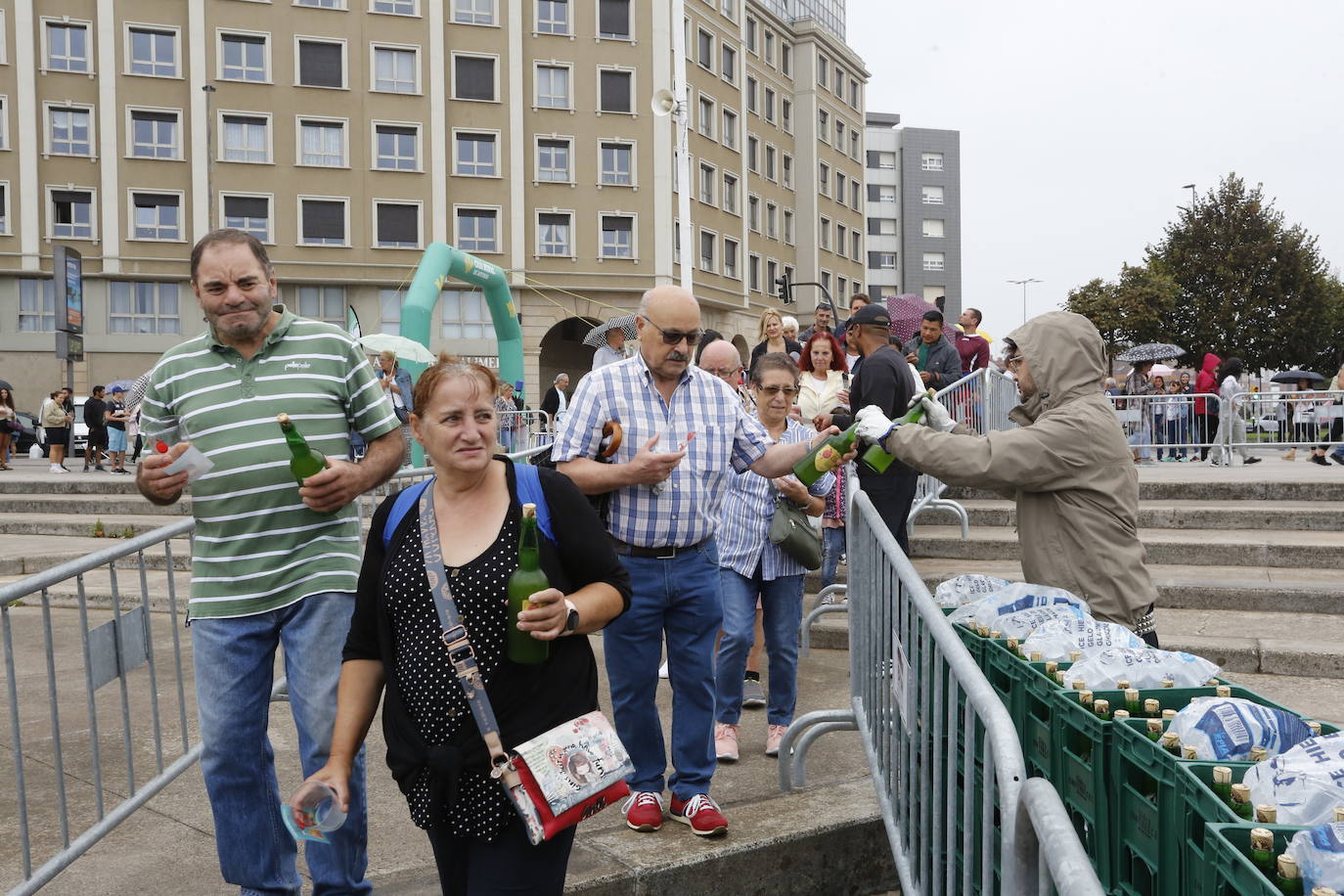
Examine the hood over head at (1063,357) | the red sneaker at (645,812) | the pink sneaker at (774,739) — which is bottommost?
the pink sneaker at (774,739)

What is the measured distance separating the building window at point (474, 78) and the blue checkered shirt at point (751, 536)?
39330 millimetres

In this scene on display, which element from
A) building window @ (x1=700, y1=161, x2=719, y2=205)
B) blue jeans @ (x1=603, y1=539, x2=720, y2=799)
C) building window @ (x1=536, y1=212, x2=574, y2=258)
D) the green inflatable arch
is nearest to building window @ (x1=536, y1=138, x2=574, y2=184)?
building window @ (x1=536, y1=212, x2=574, y2=258)

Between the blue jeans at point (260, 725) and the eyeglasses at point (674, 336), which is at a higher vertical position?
the eyeglasses at point (674, 336)

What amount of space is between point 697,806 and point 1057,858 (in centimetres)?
280

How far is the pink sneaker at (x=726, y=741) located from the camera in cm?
518

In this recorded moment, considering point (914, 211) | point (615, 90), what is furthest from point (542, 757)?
point (914, 211)

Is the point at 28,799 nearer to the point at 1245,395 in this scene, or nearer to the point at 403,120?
the point at 1245,395

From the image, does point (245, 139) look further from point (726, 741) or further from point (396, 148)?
point (726, 741)

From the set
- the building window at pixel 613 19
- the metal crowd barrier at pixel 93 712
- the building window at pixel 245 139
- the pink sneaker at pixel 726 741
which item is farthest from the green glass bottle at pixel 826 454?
the building window at pixel 613 19

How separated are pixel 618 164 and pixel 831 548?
3782 cm

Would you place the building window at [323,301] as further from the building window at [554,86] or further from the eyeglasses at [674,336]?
the eyeglasses at [674,336]

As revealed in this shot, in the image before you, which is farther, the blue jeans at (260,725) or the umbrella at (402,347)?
the umbrella at (402,347)

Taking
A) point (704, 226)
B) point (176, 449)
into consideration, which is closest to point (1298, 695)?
point (176, 449)

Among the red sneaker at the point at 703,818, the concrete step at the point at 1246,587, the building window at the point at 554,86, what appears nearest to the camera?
the red sneaker at the point at 703,818
